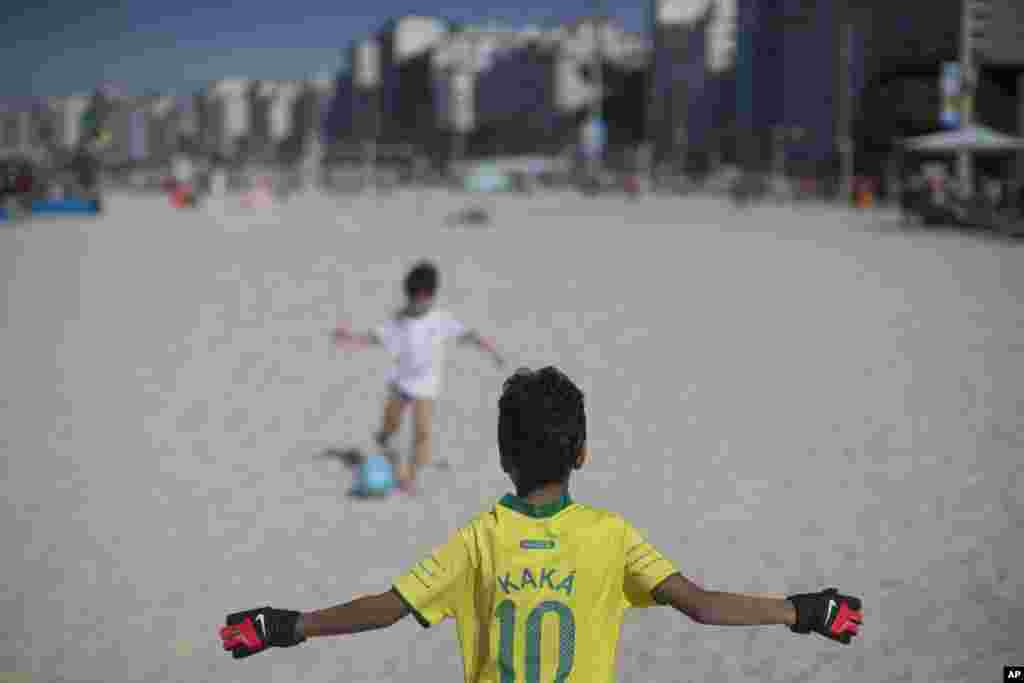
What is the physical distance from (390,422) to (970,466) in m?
3.66

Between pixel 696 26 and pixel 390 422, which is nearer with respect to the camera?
pixel 390 422

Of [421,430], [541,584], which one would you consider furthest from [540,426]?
[421,430]

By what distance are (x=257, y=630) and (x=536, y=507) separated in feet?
2.05

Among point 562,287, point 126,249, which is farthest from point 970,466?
point 126,249

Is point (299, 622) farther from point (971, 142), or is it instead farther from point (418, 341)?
point (971, 142)

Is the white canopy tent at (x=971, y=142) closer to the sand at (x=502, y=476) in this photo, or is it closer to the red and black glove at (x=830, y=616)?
the sand at (x=502, y=476)

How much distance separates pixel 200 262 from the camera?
22.9 metres

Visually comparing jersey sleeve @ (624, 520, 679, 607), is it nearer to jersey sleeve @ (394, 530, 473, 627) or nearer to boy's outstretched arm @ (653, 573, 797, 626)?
boy's outstretched arm @ (653, 573, 797, 626)

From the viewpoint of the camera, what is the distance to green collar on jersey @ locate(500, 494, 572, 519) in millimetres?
2309

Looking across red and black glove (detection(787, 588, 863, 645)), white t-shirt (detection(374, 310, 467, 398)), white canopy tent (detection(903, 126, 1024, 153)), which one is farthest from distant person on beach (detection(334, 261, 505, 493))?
white canopy tent (detection(903, 126, 1024, 153))

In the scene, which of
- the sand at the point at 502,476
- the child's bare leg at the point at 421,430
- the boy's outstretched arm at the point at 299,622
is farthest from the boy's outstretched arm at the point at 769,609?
the child's bare leg at the point at 421,430

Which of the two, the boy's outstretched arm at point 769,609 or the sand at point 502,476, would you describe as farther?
the sand at point 502,476

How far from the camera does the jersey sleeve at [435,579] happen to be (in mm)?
2336

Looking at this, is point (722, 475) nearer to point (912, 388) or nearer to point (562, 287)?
point (912, 388)
